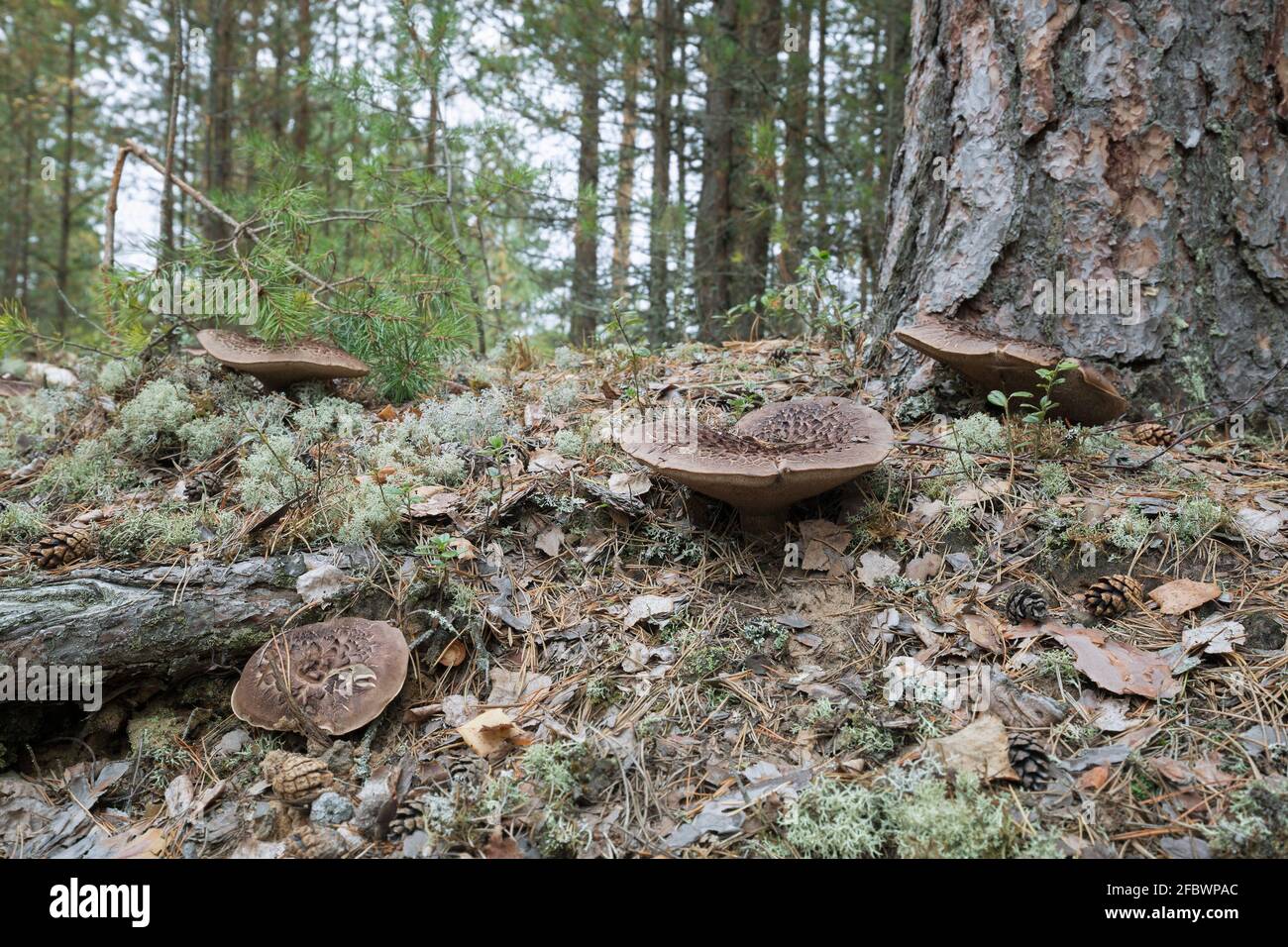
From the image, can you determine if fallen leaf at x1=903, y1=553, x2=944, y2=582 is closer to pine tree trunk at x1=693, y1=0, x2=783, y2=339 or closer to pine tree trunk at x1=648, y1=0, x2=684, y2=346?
pine tree trunk at x1=693, y1=0, x2=783, y2=339

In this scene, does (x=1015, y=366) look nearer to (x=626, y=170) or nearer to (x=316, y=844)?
(x=316, y=844)

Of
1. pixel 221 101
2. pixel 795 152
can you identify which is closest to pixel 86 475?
pixel 795 152

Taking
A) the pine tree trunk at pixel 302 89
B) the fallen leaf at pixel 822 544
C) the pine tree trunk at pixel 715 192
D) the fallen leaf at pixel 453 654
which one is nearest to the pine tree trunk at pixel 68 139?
the pine tree trunk at pixel 302 89

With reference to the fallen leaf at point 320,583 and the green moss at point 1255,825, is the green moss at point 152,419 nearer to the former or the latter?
the fallen leaf at point 320,583

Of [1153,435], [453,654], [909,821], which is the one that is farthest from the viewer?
[1153,435]

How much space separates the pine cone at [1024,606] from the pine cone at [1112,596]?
148 millimetres

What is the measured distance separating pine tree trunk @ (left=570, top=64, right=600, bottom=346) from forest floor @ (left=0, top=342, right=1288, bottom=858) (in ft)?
14.7

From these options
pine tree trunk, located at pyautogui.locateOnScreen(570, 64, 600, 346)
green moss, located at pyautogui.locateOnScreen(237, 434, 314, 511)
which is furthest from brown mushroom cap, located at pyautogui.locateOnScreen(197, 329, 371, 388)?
pine tree trunk, located at pyautogui.locateOnScreen(570, 64, 600, 346)

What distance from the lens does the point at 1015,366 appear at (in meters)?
3.07

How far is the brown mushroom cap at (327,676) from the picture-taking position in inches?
89.9

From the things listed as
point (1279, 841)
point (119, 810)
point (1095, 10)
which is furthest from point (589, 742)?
point (1095, 10)

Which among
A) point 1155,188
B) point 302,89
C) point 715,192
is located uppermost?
point 302,89

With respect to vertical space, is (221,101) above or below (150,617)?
above

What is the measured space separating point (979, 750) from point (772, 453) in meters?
1.12
